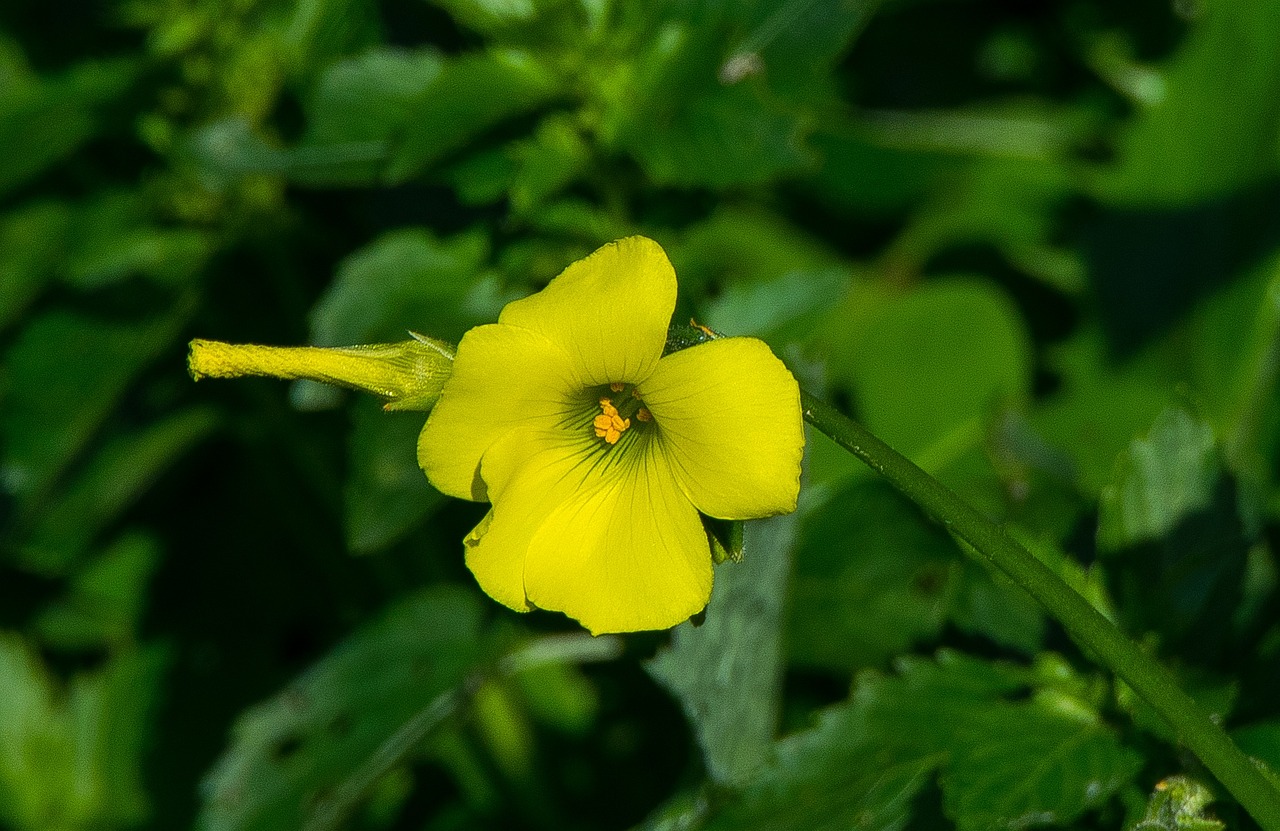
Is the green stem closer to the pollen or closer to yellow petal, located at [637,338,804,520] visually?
yellow petal, located at [637,338,804,520]

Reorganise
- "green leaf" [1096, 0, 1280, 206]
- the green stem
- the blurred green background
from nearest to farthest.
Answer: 1. the green stem
2. the blurred green background
3. "green leaf" [1096, 0, 1280, 206]

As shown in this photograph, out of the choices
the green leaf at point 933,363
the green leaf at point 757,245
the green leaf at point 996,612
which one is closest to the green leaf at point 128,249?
the green leaf at point 757,245

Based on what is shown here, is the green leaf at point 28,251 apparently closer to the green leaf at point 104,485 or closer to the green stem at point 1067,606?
the green leaf at point 104,485

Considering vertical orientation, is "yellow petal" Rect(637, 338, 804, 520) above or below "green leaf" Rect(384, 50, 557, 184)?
above

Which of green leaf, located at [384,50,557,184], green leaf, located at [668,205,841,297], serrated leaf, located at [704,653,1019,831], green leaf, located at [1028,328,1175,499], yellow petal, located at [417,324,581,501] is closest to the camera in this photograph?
yellow petal, located at [417,324,581,501]

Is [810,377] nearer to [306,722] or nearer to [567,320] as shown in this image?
[567,320]

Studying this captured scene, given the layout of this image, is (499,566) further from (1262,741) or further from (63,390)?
(63,390)

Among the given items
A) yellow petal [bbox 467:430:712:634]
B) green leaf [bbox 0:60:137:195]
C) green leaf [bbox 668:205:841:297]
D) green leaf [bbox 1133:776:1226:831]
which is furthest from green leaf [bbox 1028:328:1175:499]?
green leaf [bbox 0:60:137:195]
